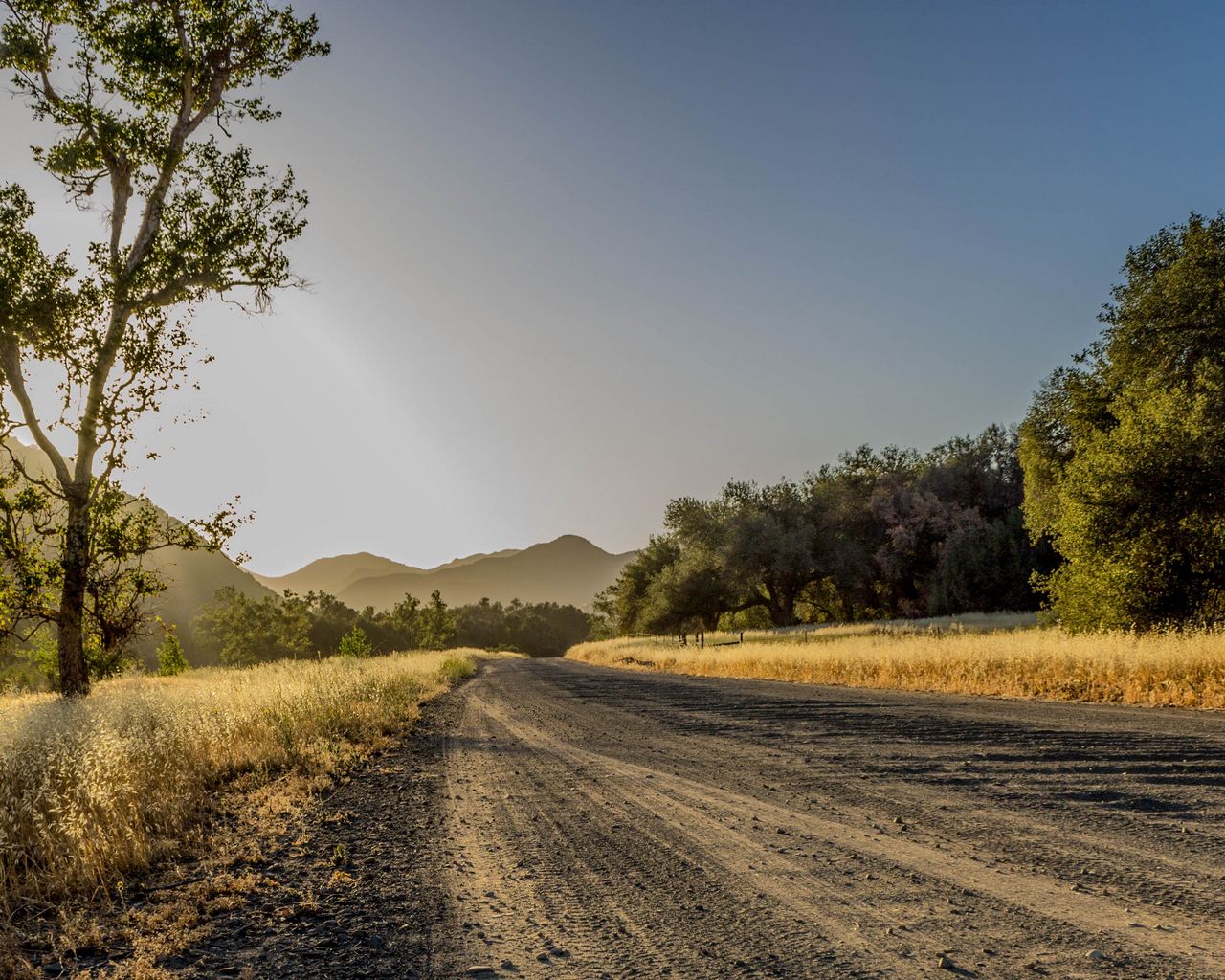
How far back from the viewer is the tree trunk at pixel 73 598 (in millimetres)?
12633

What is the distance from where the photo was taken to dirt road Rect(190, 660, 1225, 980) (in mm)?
2896

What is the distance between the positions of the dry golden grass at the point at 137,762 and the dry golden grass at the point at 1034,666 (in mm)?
12198

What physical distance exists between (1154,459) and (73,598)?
2597 centimetres

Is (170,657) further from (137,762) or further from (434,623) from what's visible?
(137,762)

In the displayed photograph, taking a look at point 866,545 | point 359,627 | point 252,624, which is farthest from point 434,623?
point 866,545

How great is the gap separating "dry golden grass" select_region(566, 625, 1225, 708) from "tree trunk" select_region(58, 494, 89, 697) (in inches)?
714

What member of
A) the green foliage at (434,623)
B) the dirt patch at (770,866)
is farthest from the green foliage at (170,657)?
the dirt patch at (770,866)

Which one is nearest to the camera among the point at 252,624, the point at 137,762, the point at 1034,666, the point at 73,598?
the point at 137,762

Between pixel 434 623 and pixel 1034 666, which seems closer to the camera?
pixel 1034 666

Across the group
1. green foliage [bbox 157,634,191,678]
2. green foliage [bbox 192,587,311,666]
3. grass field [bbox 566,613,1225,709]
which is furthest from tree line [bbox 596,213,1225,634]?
green foliage [bbox 192,587,311,666]

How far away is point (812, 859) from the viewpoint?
4102mm

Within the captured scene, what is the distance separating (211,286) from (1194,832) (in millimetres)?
17668

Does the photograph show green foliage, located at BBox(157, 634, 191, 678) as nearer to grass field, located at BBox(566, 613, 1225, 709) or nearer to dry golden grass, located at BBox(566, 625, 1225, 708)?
grass field, located at BBox(566, 613, 1225, 709)

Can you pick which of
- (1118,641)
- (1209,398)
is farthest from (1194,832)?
(1209,398)
